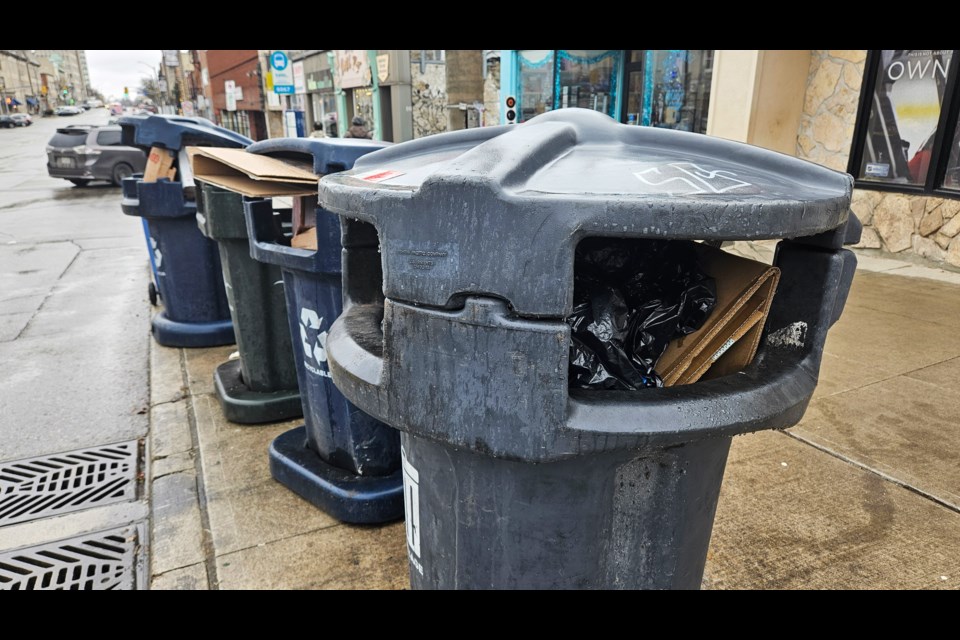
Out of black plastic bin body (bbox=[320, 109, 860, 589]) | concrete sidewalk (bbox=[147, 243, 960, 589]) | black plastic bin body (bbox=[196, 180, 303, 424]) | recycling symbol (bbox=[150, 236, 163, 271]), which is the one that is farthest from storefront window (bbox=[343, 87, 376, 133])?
black plastic bin body (bbox=[320, 109, 860, 589])

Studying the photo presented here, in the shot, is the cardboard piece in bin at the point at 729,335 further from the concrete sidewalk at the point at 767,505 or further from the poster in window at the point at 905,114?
the poster in window at the point at 905,114

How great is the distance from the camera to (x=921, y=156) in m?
6.63

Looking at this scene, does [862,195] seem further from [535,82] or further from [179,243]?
[535,82]

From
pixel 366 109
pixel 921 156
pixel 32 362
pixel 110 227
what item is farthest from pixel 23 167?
pixel 921 156

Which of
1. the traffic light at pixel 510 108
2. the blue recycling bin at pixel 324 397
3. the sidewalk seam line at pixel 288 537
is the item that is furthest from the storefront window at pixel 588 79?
the sidewalk seam line at pixel 288 537

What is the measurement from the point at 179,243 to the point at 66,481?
1882 mm

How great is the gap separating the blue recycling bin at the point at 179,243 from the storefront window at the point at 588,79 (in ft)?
26.4

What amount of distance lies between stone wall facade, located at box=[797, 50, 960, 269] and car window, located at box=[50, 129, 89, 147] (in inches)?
609

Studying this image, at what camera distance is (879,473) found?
9.22ft

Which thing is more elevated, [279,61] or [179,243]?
[279,61]

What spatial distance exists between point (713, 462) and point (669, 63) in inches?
391

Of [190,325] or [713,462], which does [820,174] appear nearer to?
[713,462]

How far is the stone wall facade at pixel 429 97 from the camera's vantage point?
54.8 ft

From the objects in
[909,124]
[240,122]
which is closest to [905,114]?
[909,124]
